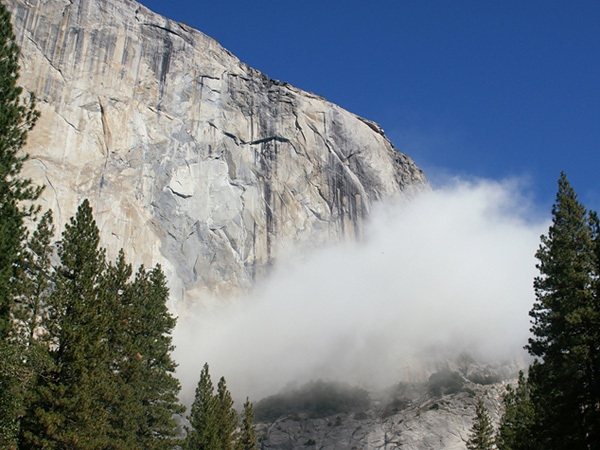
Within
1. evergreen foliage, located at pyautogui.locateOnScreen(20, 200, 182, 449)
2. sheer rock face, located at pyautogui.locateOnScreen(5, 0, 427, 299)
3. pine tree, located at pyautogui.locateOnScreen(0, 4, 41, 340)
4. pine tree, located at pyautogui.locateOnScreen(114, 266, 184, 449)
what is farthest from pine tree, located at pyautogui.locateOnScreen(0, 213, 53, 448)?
sheer rock face, located at pyautogui.locateOnScreen(5, 0, 427, 299)

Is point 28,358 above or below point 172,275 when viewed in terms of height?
below

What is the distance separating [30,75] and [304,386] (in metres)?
57.1

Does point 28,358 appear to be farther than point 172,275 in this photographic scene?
No

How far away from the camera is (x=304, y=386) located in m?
94.0

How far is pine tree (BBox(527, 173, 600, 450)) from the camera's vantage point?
24.2 m

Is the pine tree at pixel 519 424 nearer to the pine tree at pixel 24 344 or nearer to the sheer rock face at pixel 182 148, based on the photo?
the pine tree at pixel 24 344

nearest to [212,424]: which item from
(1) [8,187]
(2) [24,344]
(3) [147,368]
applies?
(3) [147,368]

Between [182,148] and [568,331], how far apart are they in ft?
229

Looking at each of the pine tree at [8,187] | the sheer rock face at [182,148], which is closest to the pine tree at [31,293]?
the pine tree at [8,187]

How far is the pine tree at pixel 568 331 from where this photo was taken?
2417cm

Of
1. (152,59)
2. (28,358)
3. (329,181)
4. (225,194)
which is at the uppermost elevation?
(152,59)

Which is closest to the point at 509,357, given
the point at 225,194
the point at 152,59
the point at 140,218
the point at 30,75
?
the point at 225,194

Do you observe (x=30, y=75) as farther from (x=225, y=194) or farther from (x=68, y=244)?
(x=68, y=244)

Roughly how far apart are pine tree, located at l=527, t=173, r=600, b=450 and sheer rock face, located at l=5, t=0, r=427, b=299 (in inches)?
2312
